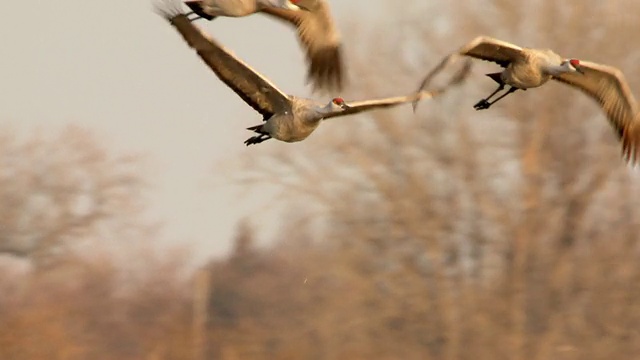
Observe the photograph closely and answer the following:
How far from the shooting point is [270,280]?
46.0 m

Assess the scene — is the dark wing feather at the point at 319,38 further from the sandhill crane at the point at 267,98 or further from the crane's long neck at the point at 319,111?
the crane's long neck at the point at 319,111

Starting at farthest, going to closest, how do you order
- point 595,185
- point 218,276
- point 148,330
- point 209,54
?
point 218,276
point 148,330
point 595,185
point 209,54

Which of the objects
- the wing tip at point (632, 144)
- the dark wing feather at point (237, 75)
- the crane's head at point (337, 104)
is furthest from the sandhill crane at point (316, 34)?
the wing tip at point (632, 144)

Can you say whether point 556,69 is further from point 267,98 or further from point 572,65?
point 267,98

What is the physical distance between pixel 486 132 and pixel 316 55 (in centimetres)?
1620

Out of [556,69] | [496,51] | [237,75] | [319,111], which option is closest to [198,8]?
[237,75]

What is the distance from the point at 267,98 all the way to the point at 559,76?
265cm

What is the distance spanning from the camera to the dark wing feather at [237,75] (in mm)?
15211

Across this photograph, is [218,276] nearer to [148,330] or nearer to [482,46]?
[148,330]

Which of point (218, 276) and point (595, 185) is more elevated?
point (218, 276)

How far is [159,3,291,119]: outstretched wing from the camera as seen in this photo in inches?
598

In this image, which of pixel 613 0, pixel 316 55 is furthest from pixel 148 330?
pixel 316 55

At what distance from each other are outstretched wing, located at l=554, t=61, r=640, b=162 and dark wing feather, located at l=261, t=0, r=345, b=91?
2076mm

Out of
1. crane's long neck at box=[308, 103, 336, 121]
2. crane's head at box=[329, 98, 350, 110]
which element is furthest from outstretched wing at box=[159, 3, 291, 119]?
crane's head at box=[329, 98, 350, 110]
